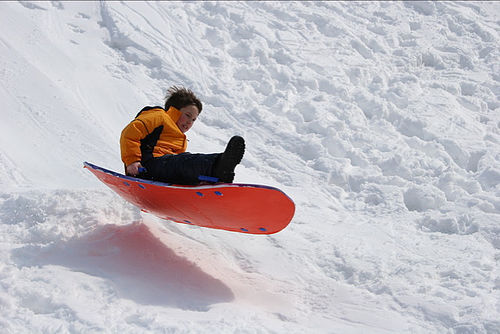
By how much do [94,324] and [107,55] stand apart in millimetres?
4601

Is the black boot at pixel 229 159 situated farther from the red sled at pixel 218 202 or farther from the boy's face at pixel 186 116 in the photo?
the boy's face at pixel 186 116

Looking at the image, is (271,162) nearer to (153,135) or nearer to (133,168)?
(153,135)

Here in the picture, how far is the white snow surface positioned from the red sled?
37 cm

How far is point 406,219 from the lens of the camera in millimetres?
4371

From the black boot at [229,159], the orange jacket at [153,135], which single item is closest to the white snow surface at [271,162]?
the orange jacket at [153,135]

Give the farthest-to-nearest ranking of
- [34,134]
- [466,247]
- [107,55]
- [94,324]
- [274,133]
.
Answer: [107,55]
[274,133]
[34,134]
[466,247]
[94,324]

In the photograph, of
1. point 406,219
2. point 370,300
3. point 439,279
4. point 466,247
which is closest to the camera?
point 370,300

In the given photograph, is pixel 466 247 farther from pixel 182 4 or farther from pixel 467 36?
pixel 182 4

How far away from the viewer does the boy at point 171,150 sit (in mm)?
3000

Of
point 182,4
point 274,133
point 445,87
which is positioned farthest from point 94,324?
point 182,4

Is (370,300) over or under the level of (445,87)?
under

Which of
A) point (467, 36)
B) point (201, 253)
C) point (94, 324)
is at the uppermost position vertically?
point (467, 36)

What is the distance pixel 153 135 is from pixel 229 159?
2.58ft

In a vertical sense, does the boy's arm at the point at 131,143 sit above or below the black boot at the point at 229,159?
below
